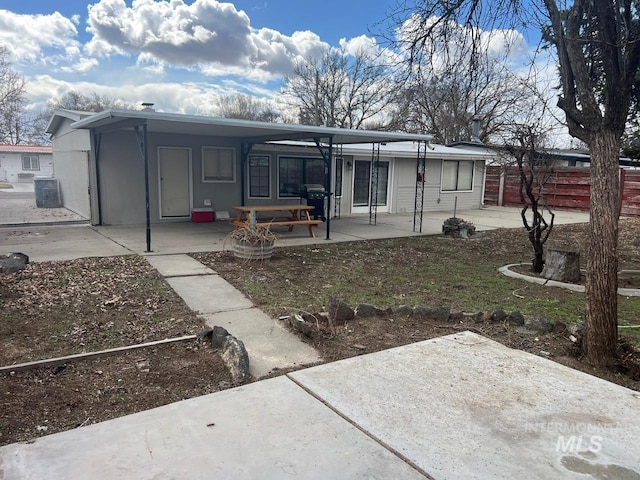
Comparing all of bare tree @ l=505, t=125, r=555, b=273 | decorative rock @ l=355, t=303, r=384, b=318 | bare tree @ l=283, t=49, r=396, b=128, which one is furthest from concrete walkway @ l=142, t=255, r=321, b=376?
bare tree @ l=283, t=49, r=396, b=128

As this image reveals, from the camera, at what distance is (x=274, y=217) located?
1138 centimetres

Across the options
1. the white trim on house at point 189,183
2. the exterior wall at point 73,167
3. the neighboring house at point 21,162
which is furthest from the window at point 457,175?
the neighboring house at point 21,162

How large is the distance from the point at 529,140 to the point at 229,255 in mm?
5149

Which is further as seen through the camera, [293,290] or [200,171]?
[200,171]

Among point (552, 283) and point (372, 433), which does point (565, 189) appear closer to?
point (552, 283)

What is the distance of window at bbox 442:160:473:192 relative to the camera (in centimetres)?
1719

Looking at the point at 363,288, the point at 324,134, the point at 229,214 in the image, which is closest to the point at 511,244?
the point at 324,134

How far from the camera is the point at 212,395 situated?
118 inches

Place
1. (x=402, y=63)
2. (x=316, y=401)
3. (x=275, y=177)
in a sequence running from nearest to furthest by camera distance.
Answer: (x=316, y=401) → (x=402, y=63) → (x=275, y=177)

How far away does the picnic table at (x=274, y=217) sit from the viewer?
941 centimetres

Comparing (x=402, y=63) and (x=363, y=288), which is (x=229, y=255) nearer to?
(x=363, y=288)

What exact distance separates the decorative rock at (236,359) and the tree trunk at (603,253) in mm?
2661

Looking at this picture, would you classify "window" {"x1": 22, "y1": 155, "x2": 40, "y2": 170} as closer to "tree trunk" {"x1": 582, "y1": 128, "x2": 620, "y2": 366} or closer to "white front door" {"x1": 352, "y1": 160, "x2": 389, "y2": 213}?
"white front door" {"x1": 352, "y1": 160, "x2": 389, "y2": 213}

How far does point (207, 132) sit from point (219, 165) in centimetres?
160
